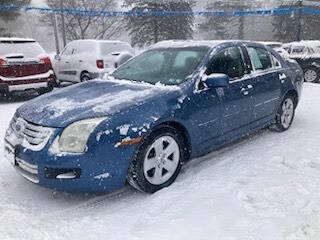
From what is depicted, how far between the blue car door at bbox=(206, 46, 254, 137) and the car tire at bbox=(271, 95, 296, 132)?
112 cm

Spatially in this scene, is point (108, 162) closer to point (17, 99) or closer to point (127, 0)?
point (17, 99)

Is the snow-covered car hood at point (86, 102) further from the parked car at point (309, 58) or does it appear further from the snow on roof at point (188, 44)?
the parked car at point (309, 58)

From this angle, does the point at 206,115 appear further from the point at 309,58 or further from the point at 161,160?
the point at 309,58

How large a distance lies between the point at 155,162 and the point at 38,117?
123 cm

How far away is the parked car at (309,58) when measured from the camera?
14047mm

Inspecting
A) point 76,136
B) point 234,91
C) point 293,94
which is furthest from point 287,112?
point 76,136

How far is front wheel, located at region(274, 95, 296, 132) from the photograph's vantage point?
20.4 ft

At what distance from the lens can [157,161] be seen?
13.3 feet

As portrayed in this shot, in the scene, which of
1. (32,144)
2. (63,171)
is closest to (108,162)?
(63,171)

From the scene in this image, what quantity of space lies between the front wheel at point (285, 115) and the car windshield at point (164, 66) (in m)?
2.00

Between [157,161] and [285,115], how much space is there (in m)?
3.12

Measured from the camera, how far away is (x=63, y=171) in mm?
3592

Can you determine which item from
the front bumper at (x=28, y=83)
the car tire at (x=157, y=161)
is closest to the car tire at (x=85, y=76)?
the front bumper at (x=28, y=83)

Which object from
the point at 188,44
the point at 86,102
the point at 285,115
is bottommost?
the point at 285,115
